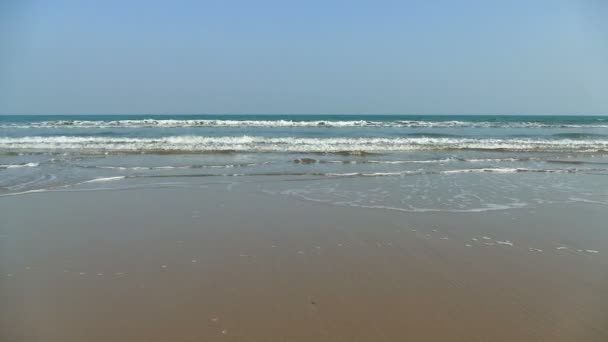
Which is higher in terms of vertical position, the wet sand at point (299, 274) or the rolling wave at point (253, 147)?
the rolling wave at point (253, 147)

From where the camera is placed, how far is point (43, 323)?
304cm

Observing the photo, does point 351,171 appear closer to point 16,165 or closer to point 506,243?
point 506,243

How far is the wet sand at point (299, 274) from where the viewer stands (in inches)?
117

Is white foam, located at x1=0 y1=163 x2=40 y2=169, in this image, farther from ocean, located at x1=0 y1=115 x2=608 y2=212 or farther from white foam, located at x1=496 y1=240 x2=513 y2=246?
white foam, located at x1=496 y1=240 x2=513 y2=246

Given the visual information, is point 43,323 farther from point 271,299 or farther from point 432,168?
point 432,168

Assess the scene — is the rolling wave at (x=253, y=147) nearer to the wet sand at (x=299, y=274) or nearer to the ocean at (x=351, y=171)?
the ocean at (x=351, y=171)

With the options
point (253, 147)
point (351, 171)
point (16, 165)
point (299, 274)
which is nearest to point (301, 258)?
point (299, 274)

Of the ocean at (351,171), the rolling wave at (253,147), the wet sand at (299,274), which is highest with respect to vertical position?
the rolling wave at (253,147)

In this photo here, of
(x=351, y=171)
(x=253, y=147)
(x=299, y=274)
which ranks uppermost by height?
(x=253, y=147)

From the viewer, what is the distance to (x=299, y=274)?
3.96m

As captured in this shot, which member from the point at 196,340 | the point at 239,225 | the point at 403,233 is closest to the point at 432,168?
the point at 403,233

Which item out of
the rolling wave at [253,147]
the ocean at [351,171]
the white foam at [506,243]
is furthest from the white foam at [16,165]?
the white foam at [506,243]

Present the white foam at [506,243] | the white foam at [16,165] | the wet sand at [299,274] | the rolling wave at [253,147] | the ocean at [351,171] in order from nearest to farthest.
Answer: the wet sand at [299,274]
the white foam at [506,243]
the ocean at [351,171]
the white foam at [16,165]
the rolling wave at [253,147]

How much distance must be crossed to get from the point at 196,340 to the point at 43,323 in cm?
126
